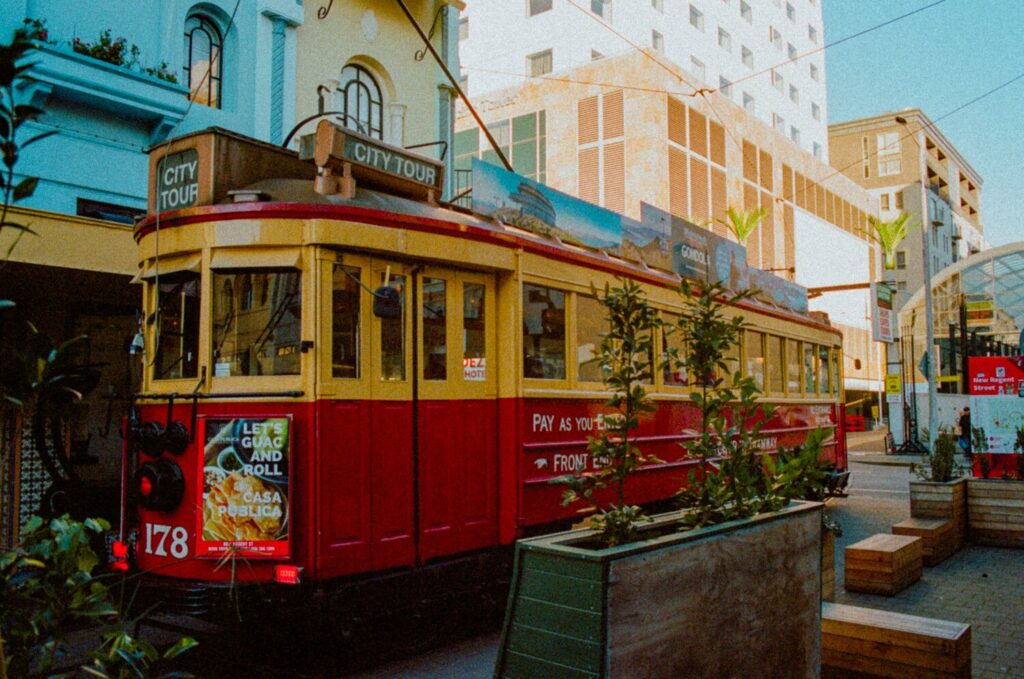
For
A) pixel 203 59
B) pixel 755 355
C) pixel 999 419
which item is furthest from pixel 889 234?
pixel 203 59

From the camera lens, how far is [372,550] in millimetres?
5871

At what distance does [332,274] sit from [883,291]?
2170cm

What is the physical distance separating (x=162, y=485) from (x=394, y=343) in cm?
181

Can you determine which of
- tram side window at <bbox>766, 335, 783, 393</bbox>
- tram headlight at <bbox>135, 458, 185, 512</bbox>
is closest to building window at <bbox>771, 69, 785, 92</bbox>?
tram side window at <bbox>766, 335, 783, 393</bbox>

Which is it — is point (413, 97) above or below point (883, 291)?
above

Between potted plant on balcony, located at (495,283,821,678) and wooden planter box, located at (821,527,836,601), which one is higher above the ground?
potted plant on balcony, located at (495,283,821,678)

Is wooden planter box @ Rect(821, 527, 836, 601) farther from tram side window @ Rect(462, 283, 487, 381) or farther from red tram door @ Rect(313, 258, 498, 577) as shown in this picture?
tram side window @ Rect(462, 283, 487, 381)

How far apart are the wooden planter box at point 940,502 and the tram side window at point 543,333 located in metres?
4.90

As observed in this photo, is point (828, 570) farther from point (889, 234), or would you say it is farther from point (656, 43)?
point (889, 234)

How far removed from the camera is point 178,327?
20.0 feet

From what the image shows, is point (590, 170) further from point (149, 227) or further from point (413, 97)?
point (149, 227)

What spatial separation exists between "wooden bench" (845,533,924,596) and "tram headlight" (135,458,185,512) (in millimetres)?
5741

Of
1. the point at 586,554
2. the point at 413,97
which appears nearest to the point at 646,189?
the point at 413,97

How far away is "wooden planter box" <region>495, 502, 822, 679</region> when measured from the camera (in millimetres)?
3410
